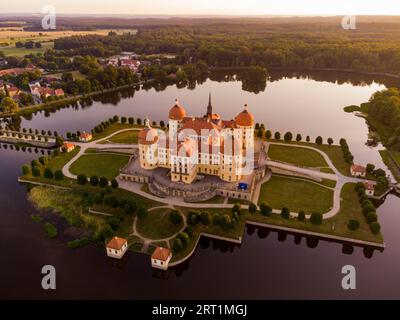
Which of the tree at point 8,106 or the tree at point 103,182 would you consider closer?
the tree at point 103,182

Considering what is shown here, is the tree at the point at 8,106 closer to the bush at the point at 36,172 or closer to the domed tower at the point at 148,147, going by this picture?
the bush at the point at 36,172

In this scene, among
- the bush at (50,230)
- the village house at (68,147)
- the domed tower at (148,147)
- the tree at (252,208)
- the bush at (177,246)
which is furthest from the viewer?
the village house at (68,147)

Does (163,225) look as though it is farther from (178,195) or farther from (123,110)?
(123,110)

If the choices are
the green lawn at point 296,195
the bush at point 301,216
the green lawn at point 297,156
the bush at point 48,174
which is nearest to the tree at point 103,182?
the bush at point 48,174

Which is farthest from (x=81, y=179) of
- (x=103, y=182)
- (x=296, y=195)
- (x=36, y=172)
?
(x=296, y=195)

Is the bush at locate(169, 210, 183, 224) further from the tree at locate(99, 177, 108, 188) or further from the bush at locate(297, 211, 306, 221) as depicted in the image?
the bush at locate(297, 211, 306, 221)

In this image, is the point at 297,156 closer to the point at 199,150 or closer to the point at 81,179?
the point at 199,150

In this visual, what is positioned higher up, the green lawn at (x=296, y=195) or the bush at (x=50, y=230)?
the green lawn at (x=296, y=195)
